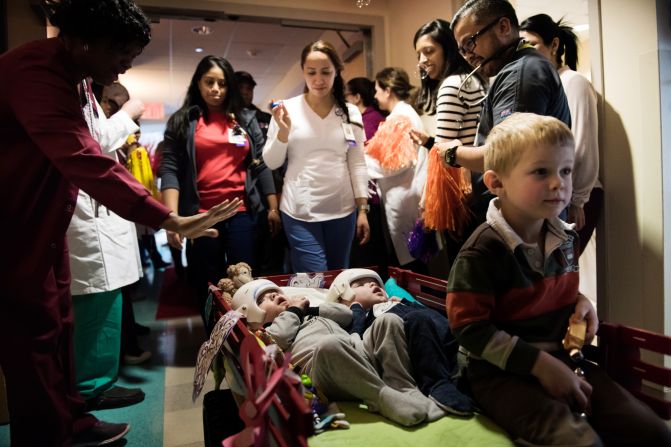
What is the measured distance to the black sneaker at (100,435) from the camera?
62.8 inches

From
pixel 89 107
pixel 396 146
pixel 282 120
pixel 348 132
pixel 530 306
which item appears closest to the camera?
pixel 530 306

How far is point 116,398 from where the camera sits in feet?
6.98

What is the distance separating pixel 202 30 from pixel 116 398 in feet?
12.6

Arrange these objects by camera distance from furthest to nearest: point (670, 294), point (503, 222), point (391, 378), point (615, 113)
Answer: point (615, 113)
point (670, 294)
point (391, 378)
point (503, 222)

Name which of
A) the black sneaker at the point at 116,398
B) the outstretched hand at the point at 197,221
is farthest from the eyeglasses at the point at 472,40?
the black sneaker at the point at 116,398

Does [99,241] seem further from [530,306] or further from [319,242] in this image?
[530,306]

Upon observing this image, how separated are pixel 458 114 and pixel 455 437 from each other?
120cm

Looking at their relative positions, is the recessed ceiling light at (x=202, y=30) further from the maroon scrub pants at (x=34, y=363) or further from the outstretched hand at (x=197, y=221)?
the outstretched hand at (x=197, y=221)

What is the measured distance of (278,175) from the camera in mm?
2963

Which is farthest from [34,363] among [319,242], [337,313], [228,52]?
[228,52]

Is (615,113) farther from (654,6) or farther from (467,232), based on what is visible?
(467,232)

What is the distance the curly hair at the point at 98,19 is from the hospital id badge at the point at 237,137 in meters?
1.12

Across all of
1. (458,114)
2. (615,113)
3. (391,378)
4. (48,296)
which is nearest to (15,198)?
(48,296)

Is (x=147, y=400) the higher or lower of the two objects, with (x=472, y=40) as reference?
lower
